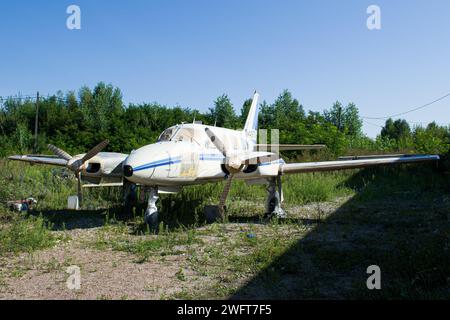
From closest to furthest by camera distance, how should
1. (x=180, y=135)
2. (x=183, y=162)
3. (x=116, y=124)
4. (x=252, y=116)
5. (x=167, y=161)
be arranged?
(x=167, y=161) → (x=183, y=162) → (x=180, y=135) → (x=252, y=116) → (x=116, y=124)

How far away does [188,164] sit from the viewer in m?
10.7

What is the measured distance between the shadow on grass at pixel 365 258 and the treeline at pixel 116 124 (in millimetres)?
17236

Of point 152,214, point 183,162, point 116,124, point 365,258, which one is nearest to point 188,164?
point 183,162

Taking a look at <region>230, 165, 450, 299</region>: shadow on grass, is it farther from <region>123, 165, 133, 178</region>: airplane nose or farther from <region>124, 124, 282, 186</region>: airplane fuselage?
<region>123, 165, 133, 178</region>: airplane nose

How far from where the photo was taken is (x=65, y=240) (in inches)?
381

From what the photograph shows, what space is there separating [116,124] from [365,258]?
118ft

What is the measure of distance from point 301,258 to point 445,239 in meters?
3.40

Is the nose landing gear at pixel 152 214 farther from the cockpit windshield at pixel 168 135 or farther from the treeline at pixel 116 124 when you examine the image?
the treeline at pixel 116 124

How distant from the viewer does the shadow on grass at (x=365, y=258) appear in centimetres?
587

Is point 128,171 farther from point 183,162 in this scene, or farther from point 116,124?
point 116,124

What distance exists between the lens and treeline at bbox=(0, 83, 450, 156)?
3541 cm

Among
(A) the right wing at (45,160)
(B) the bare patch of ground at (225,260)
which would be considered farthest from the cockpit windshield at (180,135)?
(A) the right wing at (45,160)
